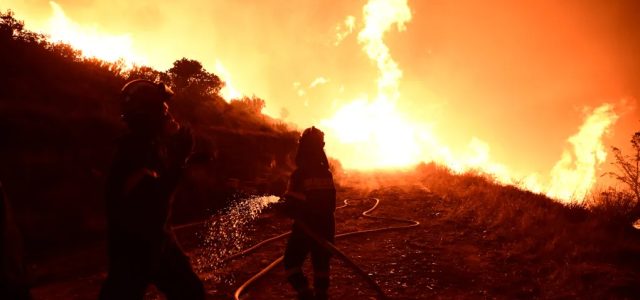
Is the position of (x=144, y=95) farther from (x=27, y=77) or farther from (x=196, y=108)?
A: (x=196, y=108)

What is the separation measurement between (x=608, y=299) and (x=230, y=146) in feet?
40.9

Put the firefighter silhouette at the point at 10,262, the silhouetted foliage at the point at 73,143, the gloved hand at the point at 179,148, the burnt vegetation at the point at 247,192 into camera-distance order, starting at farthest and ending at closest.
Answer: the silhouetted foliage at the point at 73,143
the burnt vegetation at the point at 247,192
the gloved hand at the point at 179,148
the firefighter silhouette at the point at 10,262

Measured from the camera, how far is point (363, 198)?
→ 1380cm

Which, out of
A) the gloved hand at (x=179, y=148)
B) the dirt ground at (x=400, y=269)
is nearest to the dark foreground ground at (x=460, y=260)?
the dirt ground at (x=400, y=269)

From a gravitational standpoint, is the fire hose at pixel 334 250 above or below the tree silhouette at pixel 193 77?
below

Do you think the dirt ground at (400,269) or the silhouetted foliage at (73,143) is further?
the silhouetted foliage at (73,143)

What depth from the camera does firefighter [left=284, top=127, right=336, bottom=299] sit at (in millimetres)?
4105

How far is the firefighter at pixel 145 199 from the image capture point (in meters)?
2.34

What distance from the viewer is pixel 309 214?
13.6ft

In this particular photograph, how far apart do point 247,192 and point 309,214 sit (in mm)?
8489

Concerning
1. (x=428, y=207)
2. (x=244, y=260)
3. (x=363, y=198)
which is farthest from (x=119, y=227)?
(x=363, y=198)

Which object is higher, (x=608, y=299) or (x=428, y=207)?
(x=428, y=207)

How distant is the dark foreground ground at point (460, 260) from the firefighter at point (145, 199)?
2685 millimetres

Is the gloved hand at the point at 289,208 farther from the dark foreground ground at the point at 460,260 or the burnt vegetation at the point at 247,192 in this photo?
the dark foreground ground at the point at 460,260
